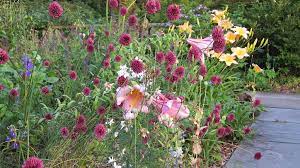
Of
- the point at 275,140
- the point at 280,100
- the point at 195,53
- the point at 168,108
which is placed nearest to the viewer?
the point at 168,108

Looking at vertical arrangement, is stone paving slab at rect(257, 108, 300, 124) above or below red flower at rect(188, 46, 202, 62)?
below

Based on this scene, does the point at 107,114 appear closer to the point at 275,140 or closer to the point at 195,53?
the point at 195,53

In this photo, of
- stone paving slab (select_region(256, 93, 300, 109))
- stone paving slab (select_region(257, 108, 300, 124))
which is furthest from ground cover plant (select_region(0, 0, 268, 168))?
stone paving slab (select_region(256, 93, 300, 109))

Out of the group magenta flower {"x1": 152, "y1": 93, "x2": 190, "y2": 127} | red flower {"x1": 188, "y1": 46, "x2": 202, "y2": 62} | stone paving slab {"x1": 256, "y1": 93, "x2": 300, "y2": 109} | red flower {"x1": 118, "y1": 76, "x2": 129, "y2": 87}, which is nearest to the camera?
magenta flower {"x1": 152, "y1": 93, "x2": 190, "y2": 127}

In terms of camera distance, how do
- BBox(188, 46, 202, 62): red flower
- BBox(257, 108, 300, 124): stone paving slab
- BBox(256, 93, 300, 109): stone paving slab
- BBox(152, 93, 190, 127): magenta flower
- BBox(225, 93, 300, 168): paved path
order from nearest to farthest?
BBox(152, 93, 190, 127): magenta flower → BBox(188, 46, 202, 62): red flower → BBox(225, 93, 300, 168): paved path → BBox(257, 108, 300, 124): stone paving slab → BBox(256, 93, 300, 109): stone paving slab

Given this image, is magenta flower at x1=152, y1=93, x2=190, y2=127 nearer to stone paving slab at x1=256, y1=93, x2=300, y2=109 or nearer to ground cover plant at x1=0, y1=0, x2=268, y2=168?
ground cover plant at x1=0, y1=0, x2=268, y2=168

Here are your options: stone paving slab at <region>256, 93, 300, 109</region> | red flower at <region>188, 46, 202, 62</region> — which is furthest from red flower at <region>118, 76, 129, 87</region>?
stone paving slab at <region>256, 93, 300, 109</region>

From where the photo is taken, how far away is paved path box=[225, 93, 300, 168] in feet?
14.7

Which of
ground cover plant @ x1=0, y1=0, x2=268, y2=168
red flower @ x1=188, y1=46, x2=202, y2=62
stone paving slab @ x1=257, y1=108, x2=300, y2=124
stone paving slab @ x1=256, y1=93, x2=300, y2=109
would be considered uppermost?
red flower @ x1=188, y1=46, x2=202, y2=62

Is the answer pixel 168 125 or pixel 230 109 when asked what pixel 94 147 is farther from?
pixel 230 109

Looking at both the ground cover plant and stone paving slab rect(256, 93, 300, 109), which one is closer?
the ground cover plant

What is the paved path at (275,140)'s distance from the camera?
4.48m

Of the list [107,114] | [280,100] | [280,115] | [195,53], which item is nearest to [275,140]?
[280,115]

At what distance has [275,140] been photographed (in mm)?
5121
